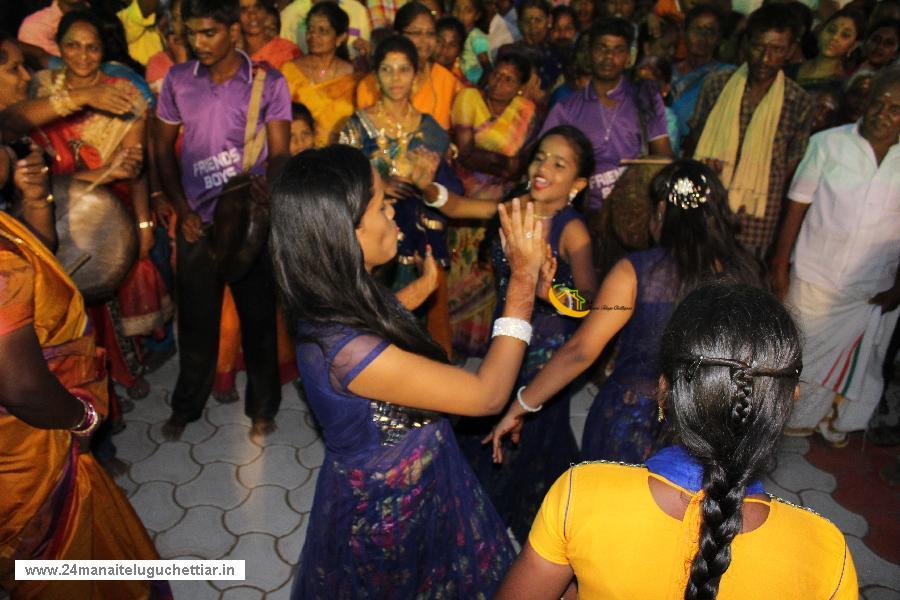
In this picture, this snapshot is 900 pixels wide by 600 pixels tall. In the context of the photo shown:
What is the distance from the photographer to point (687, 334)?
120cm

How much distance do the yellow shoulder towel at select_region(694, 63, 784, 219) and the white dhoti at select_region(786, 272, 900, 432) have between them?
0.64 metres

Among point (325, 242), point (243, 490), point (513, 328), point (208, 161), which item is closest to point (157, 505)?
point (243, 490)

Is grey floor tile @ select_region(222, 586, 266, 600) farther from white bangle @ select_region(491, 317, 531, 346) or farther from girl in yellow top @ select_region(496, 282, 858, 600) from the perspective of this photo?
girl in yellow top @ select_region(496, 282, 858, 600)

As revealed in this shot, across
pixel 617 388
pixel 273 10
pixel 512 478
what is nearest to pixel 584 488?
pixel 617 388

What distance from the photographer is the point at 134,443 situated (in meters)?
3.66

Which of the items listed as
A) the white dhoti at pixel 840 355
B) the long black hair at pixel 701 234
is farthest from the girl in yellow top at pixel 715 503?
the white dhoti at pixel 840 355

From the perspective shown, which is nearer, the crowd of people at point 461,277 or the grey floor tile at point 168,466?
the crowd of people at point 461,277

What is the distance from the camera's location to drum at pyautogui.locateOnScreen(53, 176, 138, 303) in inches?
123

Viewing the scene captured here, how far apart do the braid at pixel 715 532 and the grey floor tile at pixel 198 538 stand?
247 centimetres

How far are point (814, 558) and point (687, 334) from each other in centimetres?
43

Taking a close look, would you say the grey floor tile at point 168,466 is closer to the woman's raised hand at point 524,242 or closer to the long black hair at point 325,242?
the long black hair at point 325,242

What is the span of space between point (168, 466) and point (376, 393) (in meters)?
2.29

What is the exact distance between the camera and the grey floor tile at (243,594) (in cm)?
275

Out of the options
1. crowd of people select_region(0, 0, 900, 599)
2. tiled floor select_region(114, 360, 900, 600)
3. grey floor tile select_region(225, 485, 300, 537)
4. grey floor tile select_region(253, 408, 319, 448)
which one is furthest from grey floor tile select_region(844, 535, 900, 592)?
grey floor tile select_region(253, 408, 319, 448)
